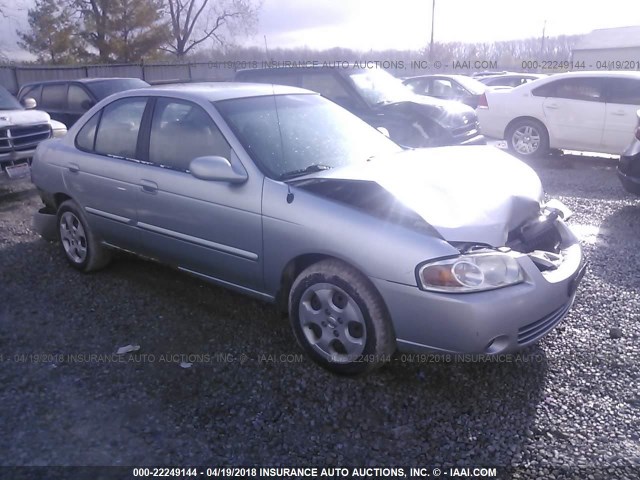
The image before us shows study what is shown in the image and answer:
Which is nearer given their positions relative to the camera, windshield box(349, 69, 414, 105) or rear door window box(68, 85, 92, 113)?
windshield box(349, 69, 414, 105)

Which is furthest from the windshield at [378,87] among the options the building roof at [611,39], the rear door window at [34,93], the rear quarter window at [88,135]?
the building roof at [611,39]

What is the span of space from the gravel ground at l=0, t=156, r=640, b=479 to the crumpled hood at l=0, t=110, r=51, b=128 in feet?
15.2

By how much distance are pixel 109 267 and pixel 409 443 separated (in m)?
3.40

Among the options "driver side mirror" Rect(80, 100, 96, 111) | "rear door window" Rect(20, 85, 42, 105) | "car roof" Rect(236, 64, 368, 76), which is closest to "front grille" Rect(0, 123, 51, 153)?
"driver side mirror" Rect(80, 100, 96, 111)

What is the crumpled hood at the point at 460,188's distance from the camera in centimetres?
321

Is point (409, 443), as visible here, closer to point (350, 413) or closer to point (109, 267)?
point (350, 413)

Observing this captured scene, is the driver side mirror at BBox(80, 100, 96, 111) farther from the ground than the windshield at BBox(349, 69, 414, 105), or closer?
closer

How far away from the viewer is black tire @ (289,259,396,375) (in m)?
3.20

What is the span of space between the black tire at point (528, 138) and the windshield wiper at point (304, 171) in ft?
24.5

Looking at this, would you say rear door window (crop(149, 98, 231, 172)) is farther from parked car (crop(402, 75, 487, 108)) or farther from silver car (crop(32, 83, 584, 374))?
parked car (crop(402, 75, 487, 108))

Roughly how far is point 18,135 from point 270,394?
7151mm

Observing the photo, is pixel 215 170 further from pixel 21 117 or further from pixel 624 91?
pixel 624 91

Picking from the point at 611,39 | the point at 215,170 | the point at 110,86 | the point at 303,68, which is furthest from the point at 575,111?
the point at 611,39

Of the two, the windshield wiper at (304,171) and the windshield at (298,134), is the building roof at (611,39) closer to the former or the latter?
the windshield at (298,134)
